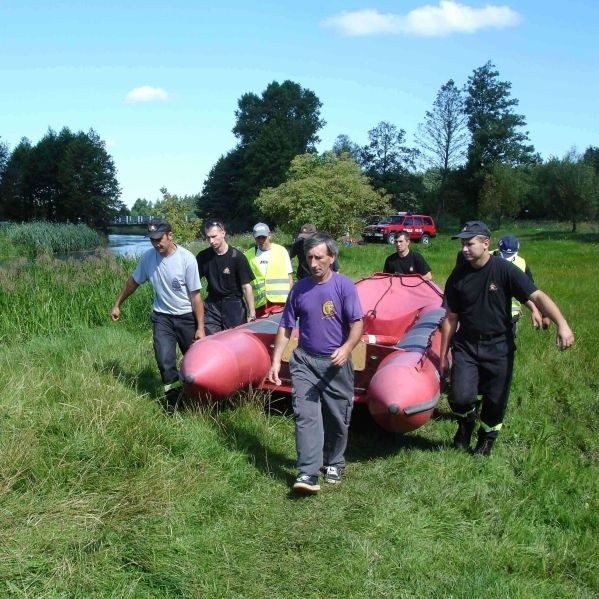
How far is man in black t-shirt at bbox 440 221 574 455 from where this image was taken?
4957mm

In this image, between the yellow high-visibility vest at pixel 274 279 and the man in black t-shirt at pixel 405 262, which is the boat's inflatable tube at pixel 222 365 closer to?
the yellow high-visibility vest at pixel 274 279

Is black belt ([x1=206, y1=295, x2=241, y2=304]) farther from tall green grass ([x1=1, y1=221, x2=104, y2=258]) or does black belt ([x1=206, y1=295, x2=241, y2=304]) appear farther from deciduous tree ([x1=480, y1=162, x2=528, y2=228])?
deciduous tree ([x1=480, y1=162, x2=528, y2=228])

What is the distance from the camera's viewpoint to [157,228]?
5781mm

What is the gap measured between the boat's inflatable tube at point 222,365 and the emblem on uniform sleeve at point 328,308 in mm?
1419

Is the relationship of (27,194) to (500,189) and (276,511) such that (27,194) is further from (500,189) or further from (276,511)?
(276,511)

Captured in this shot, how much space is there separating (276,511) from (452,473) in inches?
53.0

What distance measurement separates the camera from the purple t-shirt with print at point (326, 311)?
454 cm

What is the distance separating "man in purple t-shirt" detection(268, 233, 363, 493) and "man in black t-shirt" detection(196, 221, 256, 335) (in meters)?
2.16

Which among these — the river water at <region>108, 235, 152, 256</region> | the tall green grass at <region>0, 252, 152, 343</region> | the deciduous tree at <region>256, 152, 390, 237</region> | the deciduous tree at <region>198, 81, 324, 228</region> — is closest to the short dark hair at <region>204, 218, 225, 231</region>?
the river water at <region>108, 235, 152, 256</region>

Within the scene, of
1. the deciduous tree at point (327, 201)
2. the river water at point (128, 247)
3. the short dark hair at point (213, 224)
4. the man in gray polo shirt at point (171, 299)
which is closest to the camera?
the man in gray polo shirt at point (171, 299)

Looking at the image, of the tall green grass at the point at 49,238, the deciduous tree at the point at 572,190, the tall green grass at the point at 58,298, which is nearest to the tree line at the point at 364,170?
the deciduous tree at the point at 572,190

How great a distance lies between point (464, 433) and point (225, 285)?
2848 mm

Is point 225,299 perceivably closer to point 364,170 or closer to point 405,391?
point 405,391

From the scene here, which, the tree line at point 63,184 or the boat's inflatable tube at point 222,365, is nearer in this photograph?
the boat's inflatable tube at point 222,365
